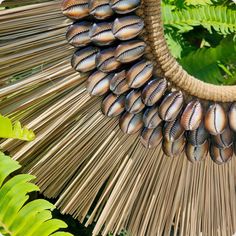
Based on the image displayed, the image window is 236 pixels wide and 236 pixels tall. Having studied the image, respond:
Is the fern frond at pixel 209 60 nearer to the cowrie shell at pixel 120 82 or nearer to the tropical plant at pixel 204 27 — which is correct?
the tropical plant at pixel 204 27

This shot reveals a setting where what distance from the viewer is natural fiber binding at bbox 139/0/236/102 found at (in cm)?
64

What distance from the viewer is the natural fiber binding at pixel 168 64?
64cm

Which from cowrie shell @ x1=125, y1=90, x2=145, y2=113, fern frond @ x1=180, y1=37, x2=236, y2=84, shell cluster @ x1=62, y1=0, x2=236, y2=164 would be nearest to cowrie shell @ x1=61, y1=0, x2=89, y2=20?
shell cluster @ x1=62, y1=0, x2=236, y2=164

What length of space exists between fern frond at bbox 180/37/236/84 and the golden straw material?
0.13 m

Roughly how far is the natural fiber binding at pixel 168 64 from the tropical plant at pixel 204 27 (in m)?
0.14

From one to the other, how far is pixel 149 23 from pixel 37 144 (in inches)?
8.1

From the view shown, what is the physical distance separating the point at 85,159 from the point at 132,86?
0.13 m

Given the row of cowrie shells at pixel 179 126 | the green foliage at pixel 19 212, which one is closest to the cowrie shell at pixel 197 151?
the row of cowrie shells at pixel 179 126

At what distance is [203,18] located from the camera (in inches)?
32.6

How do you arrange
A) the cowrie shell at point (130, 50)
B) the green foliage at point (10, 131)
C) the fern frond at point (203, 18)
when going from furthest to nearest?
the fern frond at point (203, 18)
the cowrie shell at point (130, 50)
the green foliage at point (10, 131)

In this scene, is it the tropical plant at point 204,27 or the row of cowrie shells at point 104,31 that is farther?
the tropical plant at point 204,27

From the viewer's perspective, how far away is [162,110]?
68 cm

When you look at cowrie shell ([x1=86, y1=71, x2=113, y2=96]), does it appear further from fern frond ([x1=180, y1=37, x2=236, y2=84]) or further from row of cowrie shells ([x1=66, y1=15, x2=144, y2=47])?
fern frond ([x1=180, y1=37, x2=236, y2=84])

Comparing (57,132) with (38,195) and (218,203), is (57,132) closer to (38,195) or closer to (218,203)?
(38,195)
